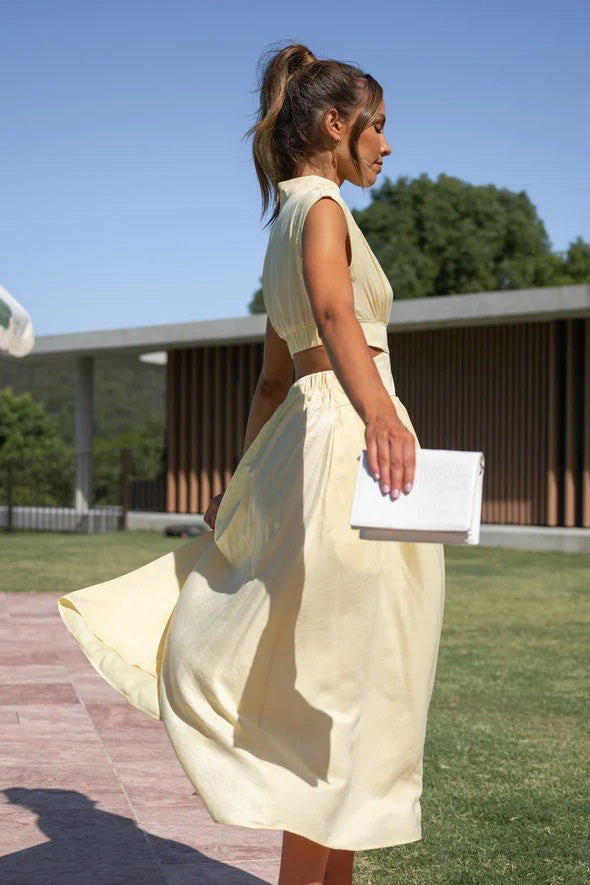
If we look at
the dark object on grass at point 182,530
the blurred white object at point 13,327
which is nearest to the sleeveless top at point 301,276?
the blurred white object at point 13,327

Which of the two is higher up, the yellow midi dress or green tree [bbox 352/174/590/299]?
green tree [bbox 352/174/590/299]

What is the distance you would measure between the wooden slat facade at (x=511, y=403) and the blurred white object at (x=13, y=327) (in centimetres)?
1577

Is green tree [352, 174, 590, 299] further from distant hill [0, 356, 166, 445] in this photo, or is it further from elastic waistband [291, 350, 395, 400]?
elastic waistband [291, 350, 395, 400]

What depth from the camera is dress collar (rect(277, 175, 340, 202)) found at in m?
2.36

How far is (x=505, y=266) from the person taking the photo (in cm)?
4262

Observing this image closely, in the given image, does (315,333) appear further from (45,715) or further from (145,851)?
(45,715)

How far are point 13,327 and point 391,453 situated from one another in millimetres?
1323

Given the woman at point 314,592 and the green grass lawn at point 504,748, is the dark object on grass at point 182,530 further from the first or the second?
the woman at point 314,592

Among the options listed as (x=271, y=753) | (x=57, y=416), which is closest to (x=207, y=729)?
(x=271, y=753)

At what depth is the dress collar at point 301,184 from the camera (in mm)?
2361

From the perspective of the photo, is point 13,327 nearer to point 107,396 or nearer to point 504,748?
point 504,748

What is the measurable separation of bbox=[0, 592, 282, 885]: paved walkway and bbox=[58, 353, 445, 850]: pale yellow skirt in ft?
2.67

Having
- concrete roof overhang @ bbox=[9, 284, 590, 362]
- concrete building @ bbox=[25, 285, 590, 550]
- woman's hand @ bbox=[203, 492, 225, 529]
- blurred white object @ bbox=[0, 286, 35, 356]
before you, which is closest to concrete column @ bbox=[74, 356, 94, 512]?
concrete roof overhang @ bbox=[9, 284, 590, 362]

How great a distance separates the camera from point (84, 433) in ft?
Answer: 81.7
